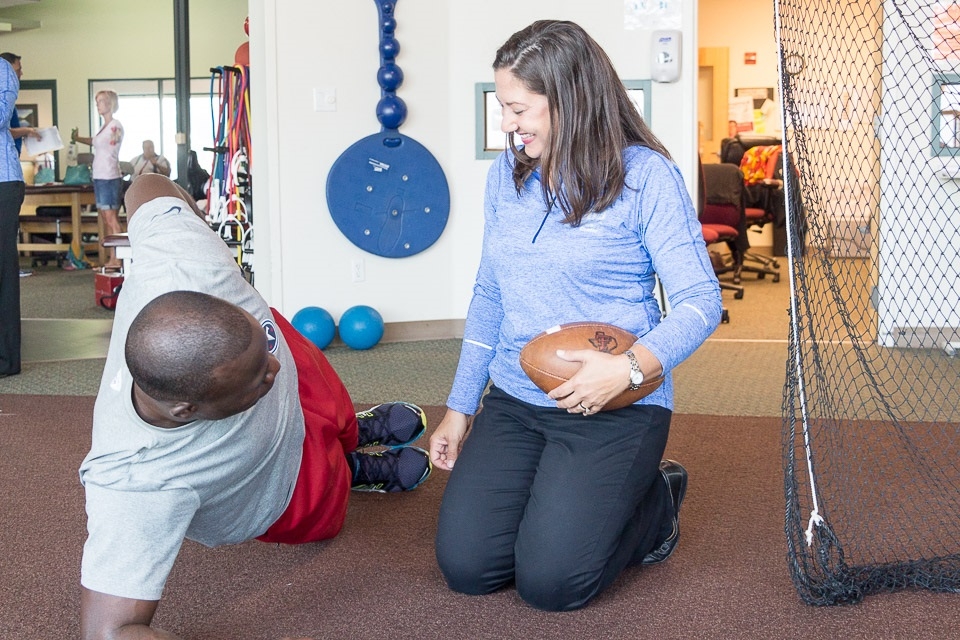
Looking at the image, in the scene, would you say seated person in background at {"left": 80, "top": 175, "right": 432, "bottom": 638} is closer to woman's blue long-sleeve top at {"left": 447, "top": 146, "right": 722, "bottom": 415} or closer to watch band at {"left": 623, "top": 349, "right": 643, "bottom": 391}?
woman's blue long-sleeve top at {"left": 447, "top": 146, "right": 722, "bottom": 415}

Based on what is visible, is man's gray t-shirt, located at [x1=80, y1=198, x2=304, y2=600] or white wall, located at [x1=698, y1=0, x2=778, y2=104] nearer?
man's gray t-shirt, located at [x1=80, y1=198, x2=304, y2=600]

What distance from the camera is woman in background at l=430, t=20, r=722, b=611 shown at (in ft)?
6.35

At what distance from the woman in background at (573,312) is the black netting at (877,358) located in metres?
0.33

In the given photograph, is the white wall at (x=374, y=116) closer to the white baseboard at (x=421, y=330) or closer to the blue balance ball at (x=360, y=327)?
the white baseboard at (x=421, y=330)

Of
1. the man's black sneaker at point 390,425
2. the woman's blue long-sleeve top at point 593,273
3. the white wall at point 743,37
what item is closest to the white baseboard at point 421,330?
the man's black sneaker at point 390,425

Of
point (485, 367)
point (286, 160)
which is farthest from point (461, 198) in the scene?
point (485, 367)

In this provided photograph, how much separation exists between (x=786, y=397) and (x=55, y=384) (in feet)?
10.2

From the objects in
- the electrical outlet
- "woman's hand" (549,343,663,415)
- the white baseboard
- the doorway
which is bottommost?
the white baseboard

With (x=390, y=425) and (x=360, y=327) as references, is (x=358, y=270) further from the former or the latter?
(x=390, y=425)

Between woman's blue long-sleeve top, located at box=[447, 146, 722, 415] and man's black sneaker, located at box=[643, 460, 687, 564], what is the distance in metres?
0.21

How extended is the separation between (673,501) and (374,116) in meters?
3.23

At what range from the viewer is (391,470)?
8.56ft

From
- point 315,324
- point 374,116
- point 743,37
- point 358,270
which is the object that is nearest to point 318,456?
point 315,324

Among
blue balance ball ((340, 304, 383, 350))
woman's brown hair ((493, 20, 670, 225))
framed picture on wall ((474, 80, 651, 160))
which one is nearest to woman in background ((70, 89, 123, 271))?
blue balance ball ((340, 304, 383, 350))
